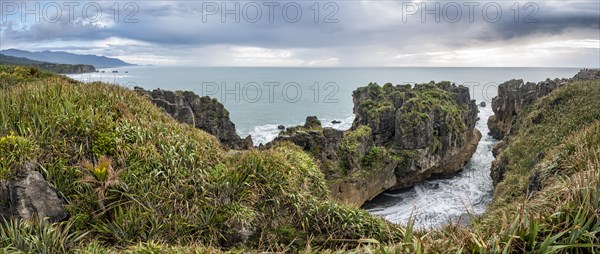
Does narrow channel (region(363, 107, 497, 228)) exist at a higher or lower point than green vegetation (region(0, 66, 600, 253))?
lower

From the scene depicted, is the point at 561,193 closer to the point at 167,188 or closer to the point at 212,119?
the point at 167,188

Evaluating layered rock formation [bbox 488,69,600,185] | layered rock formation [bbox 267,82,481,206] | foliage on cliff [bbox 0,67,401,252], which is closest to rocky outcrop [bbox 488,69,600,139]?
layered rock formation [bbox 488,69,600,185]

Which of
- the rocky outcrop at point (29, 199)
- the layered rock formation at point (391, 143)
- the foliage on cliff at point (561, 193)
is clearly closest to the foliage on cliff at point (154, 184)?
the rocky outcrop at point (29, 199)

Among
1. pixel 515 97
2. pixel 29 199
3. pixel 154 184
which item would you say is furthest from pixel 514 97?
pixel 29 199

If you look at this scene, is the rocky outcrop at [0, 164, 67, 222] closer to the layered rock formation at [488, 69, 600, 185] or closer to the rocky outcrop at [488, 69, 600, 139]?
the layered rock formation at [488, 69, 600, 185]

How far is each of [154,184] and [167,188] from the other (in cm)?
34

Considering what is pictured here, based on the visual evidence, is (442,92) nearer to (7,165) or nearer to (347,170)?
(347,170)

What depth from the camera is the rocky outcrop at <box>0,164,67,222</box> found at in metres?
8.01

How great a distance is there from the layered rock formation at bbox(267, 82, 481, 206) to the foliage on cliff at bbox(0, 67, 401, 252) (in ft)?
51.0

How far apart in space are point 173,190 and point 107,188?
1477 millimetres

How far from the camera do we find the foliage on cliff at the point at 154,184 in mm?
8492

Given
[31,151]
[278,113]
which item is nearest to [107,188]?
[31,151]

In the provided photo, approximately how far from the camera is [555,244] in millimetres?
5332

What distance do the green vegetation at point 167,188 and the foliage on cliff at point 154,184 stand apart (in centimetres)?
3
